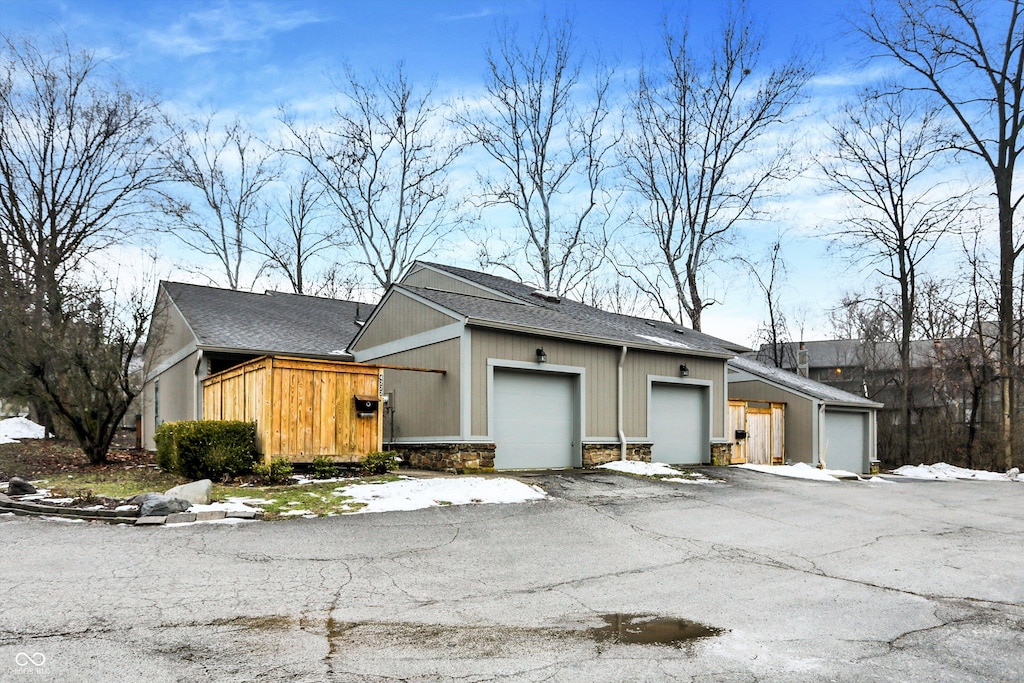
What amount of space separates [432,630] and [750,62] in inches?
1138

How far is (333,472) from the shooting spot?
11469mm

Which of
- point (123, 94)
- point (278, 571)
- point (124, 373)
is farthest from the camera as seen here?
point (123, 94)

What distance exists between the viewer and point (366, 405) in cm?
1200

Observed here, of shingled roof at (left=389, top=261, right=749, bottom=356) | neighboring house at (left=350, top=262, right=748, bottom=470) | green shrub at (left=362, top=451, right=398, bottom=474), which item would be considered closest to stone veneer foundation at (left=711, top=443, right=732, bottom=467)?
neighboring house at (left=350, top=262, right=748, bottom=470)

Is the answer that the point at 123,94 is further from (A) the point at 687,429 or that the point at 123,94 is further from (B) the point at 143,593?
(B) the point at 143,593

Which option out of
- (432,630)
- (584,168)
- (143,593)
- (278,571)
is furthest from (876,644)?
(584,168)

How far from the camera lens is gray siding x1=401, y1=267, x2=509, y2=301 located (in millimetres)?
18734

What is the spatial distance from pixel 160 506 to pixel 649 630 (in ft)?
19.3

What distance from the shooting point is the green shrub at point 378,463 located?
11891 millimetres

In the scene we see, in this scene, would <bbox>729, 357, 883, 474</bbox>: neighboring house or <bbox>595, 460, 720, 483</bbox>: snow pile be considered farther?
<bbox>729, 357, 883, 474</bbox>: neighboring house

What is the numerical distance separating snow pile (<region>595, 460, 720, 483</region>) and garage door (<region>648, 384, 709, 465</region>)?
85.4 inches

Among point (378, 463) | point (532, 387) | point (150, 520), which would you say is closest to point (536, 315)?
point (532, 387)

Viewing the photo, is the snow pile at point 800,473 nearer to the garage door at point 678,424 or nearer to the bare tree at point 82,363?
the garage door at point 678,424

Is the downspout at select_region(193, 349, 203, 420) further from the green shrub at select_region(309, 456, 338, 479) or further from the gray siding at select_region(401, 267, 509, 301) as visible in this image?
the green shrub at select_region(309, 456, 338, 479)
